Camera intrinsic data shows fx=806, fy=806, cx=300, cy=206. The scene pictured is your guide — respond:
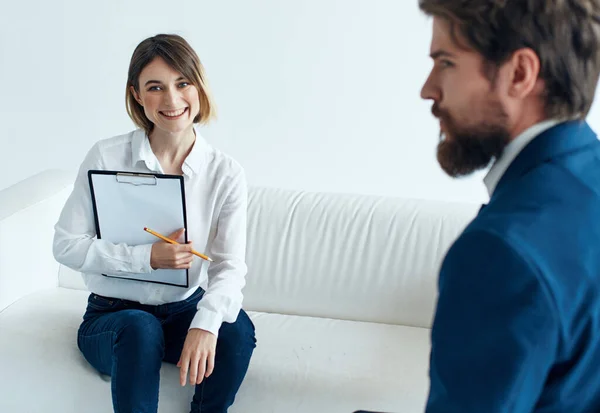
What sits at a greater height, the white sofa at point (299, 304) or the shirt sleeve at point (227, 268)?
the shirt sleeve at point (227, 268)

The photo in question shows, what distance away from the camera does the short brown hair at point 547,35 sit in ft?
2.84

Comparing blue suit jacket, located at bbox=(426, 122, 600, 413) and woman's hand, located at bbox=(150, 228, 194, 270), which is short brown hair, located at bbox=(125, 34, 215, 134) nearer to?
woman's hand, located at bbox=(150, 228, 194, 270)

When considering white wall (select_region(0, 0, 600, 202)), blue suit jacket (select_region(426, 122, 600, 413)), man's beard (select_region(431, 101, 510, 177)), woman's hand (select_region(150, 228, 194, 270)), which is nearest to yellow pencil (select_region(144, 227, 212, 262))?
woman's hand (select_region(150, 228, 194, 270))

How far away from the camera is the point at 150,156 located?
69.8 inches

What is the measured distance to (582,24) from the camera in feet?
2.87

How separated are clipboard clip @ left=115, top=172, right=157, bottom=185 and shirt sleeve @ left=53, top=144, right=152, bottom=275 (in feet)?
0.30

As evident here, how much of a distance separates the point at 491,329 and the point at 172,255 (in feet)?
3.26

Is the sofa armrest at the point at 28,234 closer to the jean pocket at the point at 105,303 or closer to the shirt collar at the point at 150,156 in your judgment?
the jean pocket at the point at 105,303

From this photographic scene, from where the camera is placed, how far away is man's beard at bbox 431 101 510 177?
0.92 metres

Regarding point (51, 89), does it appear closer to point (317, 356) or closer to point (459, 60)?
point (317, 356)

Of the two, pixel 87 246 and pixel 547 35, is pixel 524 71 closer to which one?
pixel 547 35

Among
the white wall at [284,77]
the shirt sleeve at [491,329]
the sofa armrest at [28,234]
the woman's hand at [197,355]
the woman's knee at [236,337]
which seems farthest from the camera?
the white wall at [284,77]

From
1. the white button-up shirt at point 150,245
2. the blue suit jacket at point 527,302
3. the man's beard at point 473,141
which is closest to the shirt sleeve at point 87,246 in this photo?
the white button-up shirt at point 150,245

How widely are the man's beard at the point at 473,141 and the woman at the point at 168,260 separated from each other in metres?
0.78
